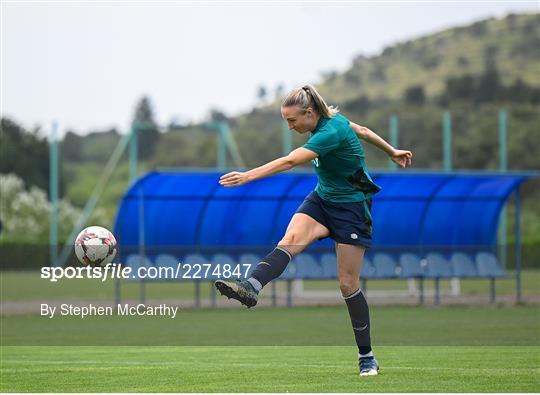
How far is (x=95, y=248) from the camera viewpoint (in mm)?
13703

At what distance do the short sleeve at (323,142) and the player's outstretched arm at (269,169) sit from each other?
57 mm

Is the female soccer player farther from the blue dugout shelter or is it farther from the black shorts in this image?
the blue dugout shelter

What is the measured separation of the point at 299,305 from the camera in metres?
28.7

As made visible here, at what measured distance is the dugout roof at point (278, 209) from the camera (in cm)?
2892

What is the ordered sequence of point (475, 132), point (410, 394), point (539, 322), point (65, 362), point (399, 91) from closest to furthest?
point (410, 394), point (65, 362), point (539, 322), point (475, 132), point (399, 91)

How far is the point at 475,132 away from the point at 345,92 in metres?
70.8

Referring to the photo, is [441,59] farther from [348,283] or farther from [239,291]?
[239,291]

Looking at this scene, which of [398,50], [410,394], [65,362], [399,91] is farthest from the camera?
[398,50]

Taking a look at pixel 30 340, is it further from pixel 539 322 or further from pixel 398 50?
pixel 398 50

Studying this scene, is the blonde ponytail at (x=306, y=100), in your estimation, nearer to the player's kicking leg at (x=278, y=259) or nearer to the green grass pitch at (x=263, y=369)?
the player's kicking leg at (x=278, y=259)

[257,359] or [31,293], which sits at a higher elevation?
[257,359]

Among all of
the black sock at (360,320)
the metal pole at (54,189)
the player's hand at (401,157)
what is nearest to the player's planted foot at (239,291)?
the black sock at (360,320)

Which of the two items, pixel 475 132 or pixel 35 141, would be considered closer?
pixel 35 141

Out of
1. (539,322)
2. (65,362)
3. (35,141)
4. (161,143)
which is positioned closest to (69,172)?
(161,143)
